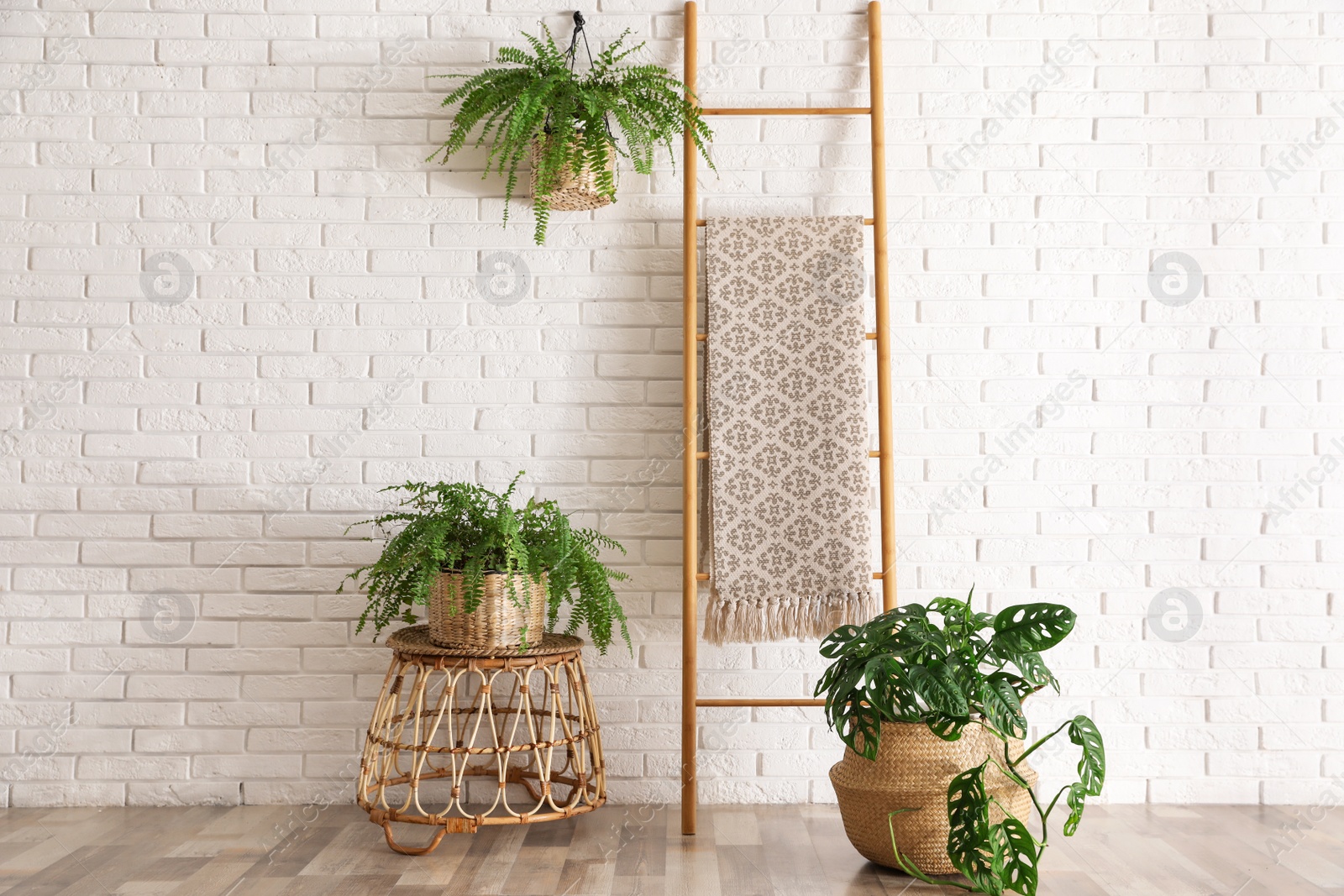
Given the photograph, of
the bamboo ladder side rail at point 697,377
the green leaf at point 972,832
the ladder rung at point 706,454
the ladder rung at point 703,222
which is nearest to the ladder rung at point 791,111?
the bamboo ladder side rail at point 697,377

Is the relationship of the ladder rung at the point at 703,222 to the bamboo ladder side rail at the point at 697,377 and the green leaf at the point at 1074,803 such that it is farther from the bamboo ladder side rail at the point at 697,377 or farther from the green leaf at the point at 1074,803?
the green leaf at the point at 1074,803

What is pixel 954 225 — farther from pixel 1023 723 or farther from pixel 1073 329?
pixel 1023 723

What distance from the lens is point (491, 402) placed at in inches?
95.0

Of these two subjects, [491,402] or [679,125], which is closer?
[679,125]

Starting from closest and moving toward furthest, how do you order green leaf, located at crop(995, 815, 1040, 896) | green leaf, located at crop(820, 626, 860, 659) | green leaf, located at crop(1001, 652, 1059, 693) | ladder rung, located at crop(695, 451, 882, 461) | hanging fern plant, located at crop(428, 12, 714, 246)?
green leaf, located at crop(995, 815, 1040, 896) < green leaf, located at crop(1001, 652, 1059, 693) < green leaf, located at crop(820, 626, 860, 659) < hanging fern plant, located at crop(428, 12, 714, 246) < ladder rung, located at crop(695, 451, 882, 461)

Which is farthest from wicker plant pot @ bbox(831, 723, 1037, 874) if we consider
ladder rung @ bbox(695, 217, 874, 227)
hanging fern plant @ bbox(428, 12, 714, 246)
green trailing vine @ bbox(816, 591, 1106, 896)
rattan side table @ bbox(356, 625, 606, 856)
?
hanging fern plant @ bbox(428, 12, 714, 246)

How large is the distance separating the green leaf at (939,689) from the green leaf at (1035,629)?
120 mm

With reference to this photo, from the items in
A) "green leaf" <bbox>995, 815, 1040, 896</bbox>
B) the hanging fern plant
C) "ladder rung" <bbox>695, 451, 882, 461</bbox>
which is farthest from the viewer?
"ladder rung" <bbox>695, 451, 882, 461</bbox>

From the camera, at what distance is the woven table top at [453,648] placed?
199 cm

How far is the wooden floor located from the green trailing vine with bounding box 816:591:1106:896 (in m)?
0.16

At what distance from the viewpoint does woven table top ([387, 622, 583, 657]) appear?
6.51ft

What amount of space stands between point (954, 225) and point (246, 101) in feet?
6.04

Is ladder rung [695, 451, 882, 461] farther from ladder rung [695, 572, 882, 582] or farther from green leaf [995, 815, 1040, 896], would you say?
green leaf [995, 815, 1040, 896]

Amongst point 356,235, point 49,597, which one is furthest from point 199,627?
point 356,235
